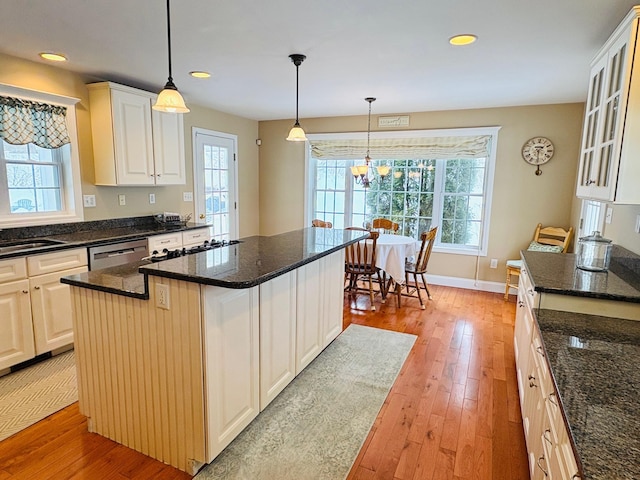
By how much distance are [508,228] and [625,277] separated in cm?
273

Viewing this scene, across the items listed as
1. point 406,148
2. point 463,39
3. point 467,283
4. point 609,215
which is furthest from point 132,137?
point 467,283

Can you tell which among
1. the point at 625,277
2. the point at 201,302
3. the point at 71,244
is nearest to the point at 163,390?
the point at 201,302

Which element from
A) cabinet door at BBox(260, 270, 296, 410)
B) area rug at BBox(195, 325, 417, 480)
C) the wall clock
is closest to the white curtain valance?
the wall clock

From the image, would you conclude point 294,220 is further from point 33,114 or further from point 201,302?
point 201,302

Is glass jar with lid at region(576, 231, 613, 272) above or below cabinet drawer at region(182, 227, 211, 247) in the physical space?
above

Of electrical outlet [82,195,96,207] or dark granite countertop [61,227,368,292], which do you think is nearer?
dark granite countertop [61,227,368,292]

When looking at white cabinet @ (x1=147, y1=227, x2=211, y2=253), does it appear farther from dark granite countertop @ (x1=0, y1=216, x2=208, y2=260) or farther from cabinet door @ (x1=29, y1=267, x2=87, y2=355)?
cabinet door @ (x1=29, y1=267, x2=87, y2=355)

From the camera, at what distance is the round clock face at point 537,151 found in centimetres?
444

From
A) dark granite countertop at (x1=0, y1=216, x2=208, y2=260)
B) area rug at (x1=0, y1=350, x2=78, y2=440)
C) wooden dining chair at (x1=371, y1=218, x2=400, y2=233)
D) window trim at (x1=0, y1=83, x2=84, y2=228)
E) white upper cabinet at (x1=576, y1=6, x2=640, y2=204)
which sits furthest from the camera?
wooden dining chair at (x1=371, y1=218, x2=400, y2=233)

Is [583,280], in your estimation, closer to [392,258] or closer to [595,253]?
[595,253]

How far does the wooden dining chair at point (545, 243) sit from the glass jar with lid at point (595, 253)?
189 centimetres

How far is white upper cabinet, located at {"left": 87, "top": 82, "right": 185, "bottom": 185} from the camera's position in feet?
11.4

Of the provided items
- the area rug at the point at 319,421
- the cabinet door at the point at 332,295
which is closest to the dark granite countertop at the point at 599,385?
the area rug at the point at 319,421

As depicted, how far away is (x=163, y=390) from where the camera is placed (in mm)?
1827
